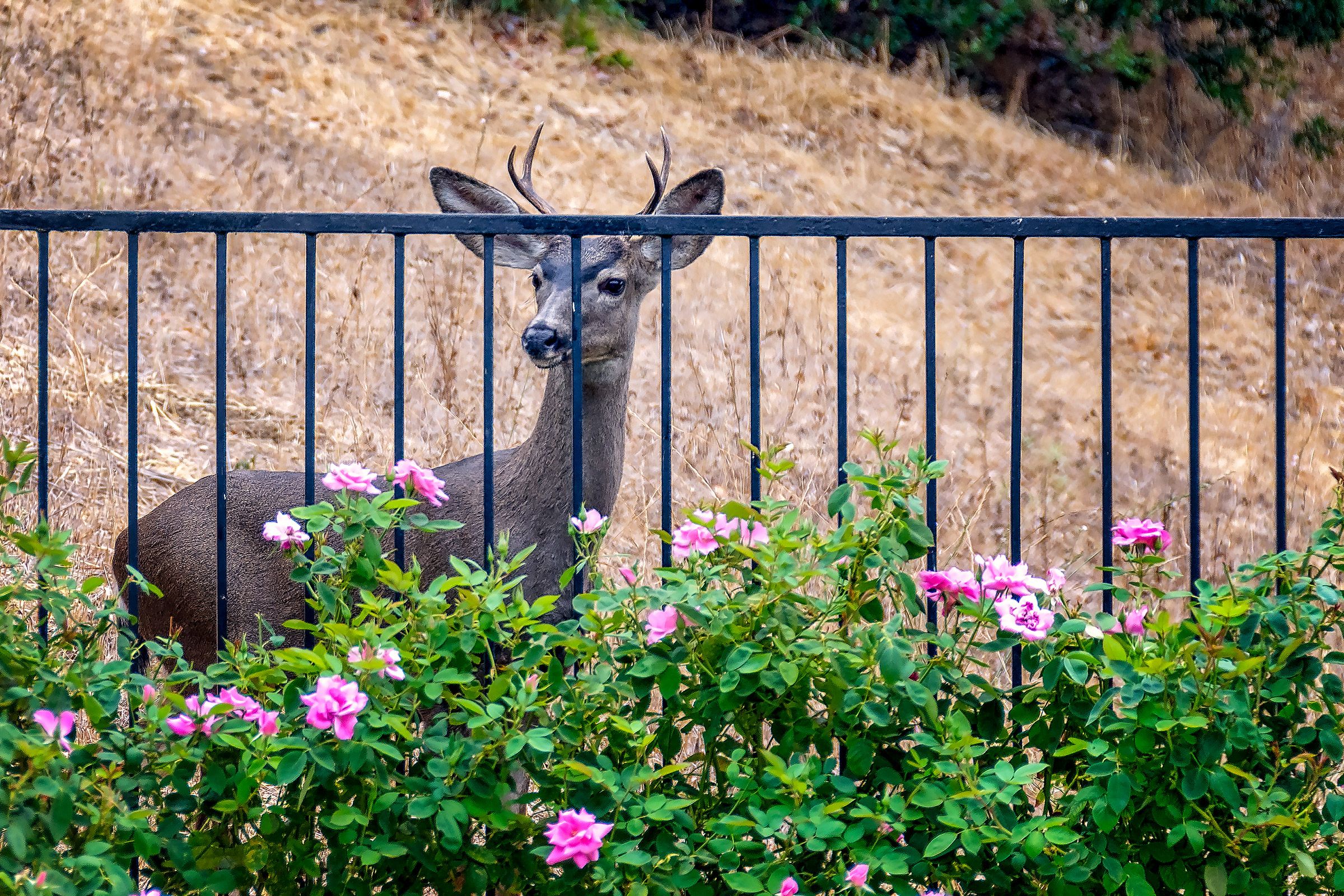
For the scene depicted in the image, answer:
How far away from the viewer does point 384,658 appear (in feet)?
8.36

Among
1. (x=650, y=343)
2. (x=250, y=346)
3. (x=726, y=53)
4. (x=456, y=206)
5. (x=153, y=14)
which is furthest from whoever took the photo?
(x=726, y=53)

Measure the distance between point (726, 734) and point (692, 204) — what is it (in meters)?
2.31

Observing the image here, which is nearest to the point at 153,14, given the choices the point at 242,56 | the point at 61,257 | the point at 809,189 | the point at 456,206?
the point at 242,56

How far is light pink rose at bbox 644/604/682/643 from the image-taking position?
2.64m

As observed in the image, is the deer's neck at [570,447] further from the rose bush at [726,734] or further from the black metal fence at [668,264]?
the rose bush at [726,734]

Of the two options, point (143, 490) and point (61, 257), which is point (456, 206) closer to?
point (143, 490)

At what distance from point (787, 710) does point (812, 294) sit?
364 inches

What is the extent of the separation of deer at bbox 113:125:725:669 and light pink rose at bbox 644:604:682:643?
66.8 inches

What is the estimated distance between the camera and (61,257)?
32.6ft

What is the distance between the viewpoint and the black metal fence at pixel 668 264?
3.06 metres

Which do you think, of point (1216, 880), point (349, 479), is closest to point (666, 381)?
point (349, 479)

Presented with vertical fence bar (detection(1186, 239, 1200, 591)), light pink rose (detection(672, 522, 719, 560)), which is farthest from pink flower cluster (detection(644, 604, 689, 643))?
vertical fence bar (detection(1186, 239, 1200, 591))

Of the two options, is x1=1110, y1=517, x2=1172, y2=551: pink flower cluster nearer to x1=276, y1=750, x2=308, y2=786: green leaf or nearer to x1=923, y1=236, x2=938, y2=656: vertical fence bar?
x1=923, y1=236, x2=938, y2=656: vertical fence bar

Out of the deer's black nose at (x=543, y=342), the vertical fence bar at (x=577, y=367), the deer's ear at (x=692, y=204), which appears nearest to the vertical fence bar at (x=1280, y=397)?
the vertical fence bar at (x=577, y=367)
